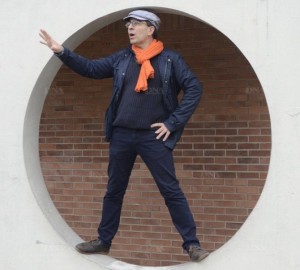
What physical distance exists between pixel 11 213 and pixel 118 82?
1197mm

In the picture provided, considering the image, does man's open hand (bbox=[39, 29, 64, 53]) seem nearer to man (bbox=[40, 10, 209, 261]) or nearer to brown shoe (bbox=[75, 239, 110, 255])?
man (bbox=[40, 10, 209, 261])

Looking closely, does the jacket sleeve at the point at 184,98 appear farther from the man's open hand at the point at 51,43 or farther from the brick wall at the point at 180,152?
the brick wall at the point at 180,152

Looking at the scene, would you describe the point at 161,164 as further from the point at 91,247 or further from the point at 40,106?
the point at 40,106

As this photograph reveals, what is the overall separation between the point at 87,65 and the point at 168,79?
54 cm

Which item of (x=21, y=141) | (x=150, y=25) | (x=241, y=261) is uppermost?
(x=150, y=25)

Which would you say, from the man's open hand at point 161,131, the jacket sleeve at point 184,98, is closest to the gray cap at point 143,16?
the jacket sleeve at point 184,98

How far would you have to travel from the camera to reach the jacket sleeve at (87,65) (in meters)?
4.38

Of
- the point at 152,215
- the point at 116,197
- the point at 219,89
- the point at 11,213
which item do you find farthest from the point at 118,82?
the point at 152,215

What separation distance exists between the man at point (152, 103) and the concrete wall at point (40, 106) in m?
0.21

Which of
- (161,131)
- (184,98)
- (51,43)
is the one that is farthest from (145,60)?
(51,43)

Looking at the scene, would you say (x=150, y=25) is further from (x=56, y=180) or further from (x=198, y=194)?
(x=56, y=180)

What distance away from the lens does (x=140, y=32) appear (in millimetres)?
4387

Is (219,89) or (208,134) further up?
(219,89)

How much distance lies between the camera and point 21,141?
4746mm
